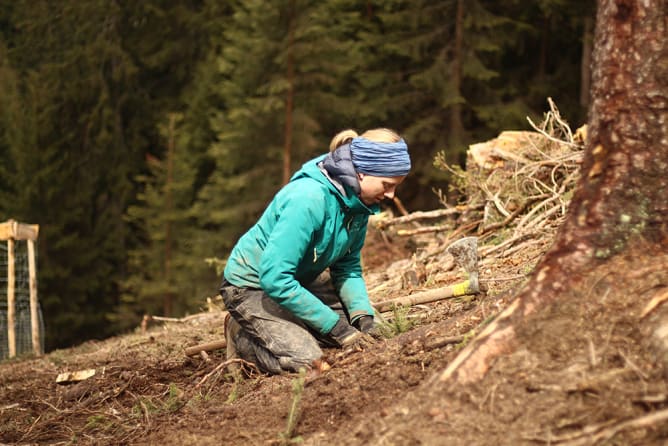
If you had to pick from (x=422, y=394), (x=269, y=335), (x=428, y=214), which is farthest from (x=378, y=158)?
(x=428, y=214)

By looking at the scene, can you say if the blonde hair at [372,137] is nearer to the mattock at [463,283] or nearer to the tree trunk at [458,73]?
the mattock at [463,283]

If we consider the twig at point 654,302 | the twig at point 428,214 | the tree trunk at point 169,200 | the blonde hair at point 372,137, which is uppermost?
the blonde hair at point 372,137

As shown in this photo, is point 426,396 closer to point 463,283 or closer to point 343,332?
point 343,332

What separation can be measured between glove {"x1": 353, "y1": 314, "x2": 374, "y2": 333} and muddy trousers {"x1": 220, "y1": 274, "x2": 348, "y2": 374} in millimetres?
187

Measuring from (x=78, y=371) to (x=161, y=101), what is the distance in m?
20.5

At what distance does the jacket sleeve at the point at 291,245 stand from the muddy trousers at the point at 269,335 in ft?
0.60

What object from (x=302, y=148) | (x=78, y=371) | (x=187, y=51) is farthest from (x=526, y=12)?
(x=78, y=371)

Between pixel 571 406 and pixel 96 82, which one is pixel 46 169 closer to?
pixel 96 82

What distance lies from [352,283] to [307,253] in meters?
0.45

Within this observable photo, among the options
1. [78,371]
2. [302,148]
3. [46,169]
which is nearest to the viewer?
[78,371]

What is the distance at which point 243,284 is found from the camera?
429 cm

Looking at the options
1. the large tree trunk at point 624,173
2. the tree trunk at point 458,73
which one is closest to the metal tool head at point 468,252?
the large tree trunk at point 624,173

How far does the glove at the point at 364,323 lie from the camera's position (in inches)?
170

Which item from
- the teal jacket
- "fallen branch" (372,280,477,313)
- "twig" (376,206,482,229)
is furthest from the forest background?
the teal jacket
